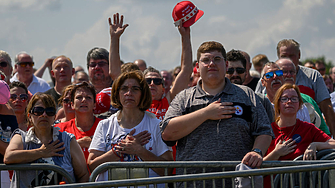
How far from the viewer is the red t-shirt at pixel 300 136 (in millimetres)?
4559

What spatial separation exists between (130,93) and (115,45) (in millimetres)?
1401

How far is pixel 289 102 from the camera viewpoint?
16.0ft

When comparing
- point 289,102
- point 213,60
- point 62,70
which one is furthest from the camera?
point 62,70

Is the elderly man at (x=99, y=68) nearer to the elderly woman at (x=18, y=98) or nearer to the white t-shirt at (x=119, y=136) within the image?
the elderly woman at (x=18, y=98)

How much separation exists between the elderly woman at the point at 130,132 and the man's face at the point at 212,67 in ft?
2.66

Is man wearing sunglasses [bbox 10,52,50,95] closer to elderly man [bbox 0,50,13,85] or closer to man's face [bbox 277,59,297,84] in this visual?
elderly man [bbox 0,50,13,85]

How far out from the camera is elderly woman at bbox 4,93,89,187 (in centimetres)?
409

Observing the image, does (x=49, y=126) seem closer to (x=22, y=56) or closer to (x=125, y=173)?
(x=125, y=173)

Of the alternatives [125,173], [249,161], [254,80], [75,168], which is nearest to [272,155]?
[249,161]

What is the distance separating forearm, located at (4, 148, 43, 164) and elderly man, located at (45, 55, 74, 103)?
2.71m

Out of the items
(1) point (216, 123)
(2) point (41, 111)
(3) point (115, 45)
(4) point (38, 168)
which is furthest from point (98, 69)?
(1) point (216, 123)

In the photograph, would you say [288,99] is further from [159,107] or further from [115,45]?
[115,45]

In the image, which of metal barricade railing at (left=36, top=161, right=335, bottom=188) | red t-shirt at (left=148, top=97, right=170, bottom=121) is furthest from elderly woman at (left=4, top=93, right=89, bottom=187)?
red t-shirt at (left=148, top=97, right=170, bottom=121)

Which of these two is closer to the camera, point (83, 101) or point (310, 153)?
point (310, 153)
